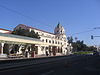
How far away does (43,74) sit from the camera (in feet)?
40.6

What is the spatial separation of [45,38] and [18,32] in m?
19.7

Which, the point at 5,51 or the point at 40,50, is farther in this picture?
the point at 40,50

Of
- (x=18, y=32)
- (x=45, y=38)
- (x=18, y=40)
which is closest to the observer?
(x=18, y=40)

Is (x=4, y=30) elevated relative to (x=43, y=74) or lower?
elevated

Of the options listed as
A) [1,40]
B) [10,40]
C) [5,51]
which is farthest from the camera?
[5,51]

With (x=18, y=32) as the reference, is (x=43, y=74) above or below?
below

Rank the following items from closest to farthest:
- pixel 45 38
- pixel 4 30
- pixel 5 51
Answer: pixel 5 51 < pixel 4 30 < pixel 45 38

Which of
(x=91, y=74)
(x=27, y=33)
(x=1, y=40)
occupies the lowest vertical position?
(x=91, y=74)

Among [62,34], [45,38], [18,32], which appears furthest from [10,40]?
[62,34]

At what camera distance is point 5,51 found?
53.1 meters

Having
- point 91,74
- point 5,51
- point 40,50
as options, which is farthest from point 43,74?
point 40,50

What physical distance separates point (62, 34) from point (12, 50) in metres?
51.3

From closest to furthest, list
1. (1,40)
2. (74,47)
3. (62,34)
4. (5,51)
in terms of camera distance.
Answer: (1,40) → (5,51) → (62,34) → (74,47)

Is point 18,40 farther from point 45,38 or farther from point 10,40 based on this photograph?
point 45,38
